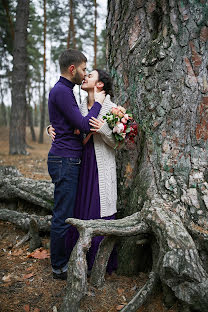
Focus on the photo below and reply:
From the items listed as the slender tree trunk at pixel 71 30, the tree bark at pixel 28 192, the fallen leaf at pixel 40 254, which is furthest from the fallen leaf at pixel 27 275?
the slender tree trunk at pixel 71 30

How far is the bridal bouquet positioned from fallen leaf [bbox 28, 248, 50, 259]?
185cm

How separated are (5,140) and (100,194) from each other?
20.9 m

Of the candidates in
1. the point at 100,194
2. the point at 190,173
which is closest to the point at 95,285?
the point at 100,194

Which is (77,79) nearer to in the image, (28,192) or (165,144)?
(165,144)

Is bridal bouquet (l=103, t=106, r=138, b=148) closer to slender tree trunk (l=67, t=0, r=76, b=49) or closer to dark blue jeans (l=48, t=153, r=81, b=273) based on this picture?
dark blue jeans (l=48, t=153, r=81, b=273)

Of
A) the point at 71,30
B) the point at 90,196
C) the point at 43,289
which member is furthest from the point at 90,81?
the point at 71,30

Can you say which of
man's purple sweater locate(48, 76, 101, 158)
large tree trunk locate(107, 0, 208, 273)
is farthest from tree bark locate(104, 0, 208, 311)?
man's purple sweater locate(48, 76, 101, 158)

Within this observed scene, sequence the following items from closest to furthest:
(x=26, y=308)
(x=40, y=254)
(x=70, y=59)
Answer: (x=26, y=308) < (x=70, y=59) < (x=40, y=254)

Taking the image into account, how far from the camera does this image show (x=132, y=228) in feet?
8.38

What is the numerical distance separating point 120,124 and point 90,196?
0.95 meters

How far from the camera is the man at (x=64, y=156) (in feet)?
9.66

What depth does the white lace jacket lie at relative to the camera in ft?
9.64

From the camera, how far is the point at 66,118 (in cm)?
289

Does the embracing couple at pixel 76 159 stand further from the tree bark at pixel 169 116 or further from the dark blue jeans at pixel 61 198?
the tree bark at pixel 169 116
